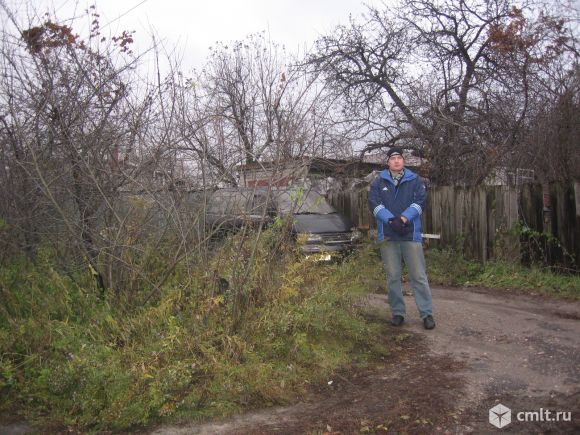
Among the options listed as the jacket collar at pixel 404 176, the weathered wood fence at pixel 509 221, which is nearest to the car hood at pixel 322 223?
the weathered wood fence at pixel 509 221

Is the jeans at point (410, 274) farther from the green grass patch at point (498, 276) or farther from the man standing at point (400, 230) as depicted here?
the green grass patch at point (498, 276)

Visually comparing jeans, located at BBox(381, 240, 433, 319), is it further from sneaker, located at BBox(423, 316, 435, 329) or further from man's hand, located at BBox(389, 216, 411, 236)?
man's hand, located at BBox(389, 216, 411, 236)

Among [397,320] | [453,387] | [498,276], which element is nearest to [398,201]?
[397,320]

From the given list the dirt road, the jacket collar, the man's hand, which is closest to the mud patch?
the dirt road

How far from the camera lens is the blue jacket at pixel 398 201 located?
593 centimetres

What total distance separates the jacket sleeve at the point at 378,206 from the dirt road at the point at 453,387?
91 cm

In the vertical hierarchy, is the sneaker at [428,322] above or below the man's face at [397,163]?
below

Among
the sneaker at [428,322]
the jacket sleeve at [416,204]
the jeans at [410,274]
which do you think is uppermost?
the jacket sleeve at [416,204]

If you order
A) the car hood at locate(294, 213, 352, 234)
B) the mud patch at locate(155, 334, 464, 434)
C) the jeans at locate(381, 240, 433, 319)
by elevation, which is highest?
the car hood at locate(294, 213, 352, 234)

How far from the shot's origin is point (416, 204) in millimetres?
5938

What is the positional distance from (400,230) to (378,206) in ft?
1.20

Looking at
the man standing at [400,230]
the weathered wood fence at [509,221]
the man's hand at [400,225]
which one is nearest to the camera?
the man's hand at [400,225]

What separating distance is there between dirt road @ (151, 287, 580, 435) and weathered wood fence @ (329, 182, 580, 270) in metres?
2.64

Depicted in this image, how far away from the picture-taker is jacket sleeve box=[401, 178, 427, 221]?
5836mm
